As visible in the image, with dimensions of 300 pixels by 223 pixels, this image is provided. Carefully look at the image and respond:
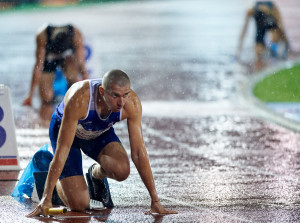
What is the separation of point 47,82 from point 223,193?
20.5 ft

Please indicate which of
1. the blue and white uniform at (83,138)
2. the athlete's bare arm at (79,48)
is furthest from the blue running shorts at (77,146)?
the athlete's bare arm at (79,48)

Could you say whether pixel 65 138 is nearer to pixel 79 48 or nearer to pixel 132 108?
pixel 132 108

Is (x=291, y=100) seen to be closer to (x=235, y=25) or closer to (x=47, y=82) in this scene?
(x=47, y=82)

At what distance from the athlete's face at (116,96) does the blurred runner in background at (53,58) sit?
18.5 feet

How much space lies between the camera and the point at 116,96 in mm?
6172

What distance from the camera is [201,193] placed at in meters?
7.69

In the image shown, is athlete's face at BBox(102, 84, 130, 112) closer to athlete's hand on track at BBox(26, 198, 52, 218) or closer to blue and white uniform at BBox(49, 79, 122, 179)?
blue and white uniform at BBox(49, 79, 122, 179)

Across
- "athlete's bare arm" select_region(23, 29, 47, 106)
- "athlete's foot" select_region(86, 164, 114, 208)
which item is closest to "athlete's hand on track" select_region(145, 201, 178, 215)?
"athlete's foot" select_region(86, 164, 114, 208)

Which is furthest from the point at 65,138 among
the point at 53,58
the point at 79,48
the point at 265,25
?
the point at 265,25

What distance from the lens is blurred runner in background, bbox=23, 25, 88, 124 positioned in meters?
12.0

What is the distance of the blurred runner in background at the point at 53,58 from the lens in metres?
12.0

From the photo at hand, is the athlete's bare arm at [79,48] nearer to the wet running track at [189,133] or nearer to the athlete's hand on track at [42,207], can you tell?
the wet running track at [189,133]

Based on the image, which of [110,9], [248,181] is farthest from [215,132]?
[110,9]

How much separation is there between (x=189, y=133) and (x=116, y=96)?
4947 millimetres
